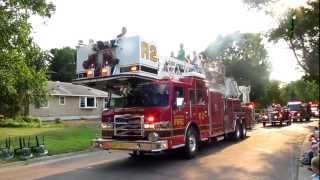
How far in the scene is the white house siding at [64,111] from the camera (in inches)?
1881

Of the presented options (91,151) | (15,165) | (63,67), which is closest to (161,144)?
(15,165)

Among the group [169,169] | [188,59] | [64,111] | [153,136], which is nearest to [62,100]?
[64,111]

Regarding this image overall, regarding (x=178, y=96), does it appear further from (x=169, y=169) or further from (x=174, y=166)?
(x=169, y=169)

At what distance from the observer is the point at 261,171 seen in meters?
13.2

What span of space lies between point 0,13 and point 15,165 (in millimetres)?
6764

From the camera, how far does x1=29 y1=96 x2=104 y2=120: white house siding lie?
47781mm

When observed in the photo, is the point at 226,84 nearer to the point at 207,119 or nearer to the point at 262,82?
the point at 207,119

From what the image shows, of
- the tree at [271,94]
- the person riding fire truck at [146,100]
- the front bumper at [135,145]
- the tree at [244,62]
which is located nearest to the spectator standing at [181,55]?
the person riding fire truck at [146,100]

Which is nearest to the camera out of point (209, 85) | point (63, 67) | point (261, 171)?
point (261, 171)

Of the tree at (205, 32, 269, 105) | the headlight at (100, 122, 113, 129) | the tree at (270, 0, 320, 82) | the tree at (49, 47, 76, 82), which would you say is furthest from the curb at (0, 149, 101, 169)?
the tree at (49, 47, 76, 82)

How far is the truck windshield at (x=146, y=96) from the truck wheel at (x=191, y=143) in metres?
1.69

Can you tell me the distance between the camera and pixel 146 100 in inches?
590

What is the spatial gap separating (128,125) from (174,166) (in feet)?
5.76

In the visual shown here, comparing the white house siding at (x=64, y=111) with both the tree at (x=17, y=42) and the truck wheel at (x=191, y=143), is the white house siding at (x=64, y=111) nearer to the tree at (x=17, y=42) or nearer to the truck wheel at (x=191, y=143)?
the tree at (x=17, y=42)
